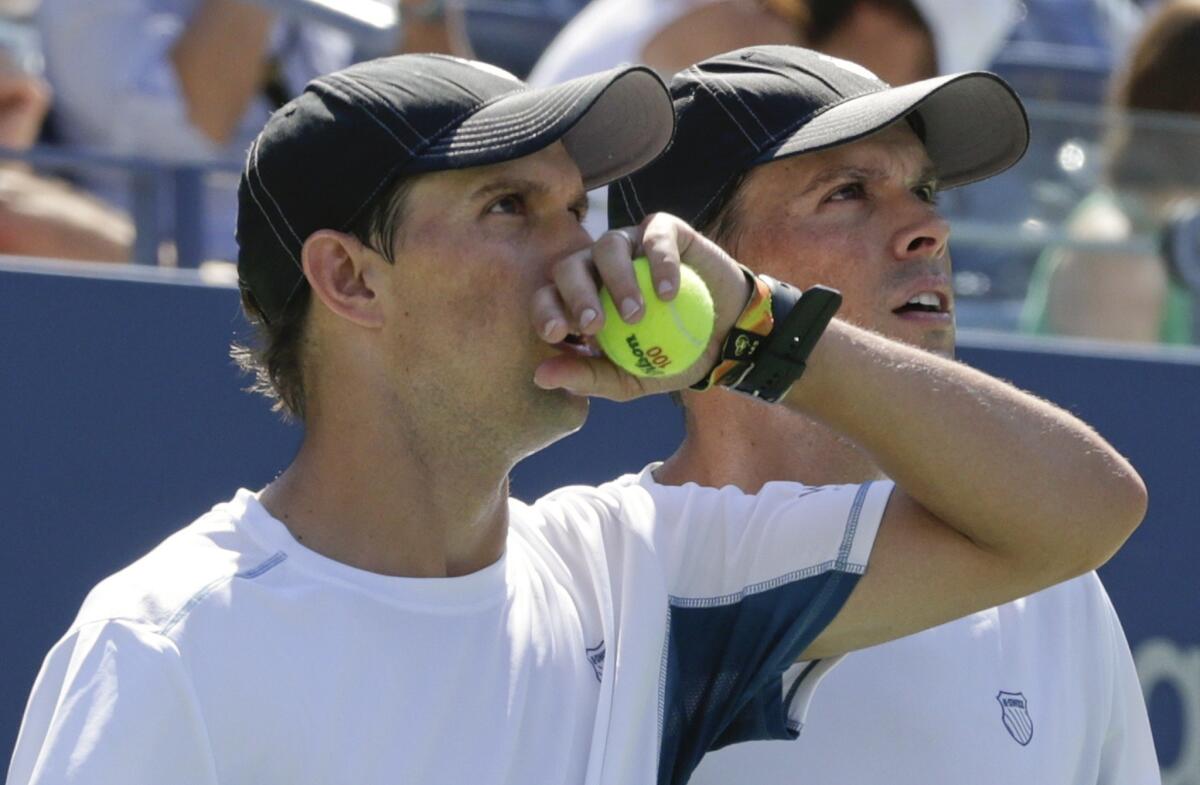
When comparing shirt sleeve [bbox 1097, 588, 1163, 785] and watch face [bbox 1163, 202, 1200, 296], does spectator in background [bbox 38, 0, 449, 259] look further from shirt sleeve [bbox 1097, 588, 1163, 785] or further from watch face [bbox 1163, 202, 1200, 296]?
shirt sleeve [bbox 1097, 588, 1163, 785]

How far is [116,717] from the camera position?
181 centimetres

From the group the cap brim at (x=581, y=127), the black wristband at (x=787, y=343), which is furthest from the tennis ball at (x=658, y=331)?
the cap brim at (x=581, y=127)

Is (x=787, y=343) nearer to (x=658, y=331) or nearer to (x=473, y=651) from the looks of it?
(x=658, y=331)

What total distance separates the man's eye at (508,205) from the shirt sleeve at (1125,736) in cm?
98

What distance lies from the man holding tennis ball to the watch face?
7.89ft

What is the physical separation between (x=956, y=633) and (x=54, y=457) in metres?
1.73

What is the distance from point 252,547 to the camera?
2053 millimetres

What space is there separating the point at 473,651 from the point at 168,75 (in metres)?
2.74

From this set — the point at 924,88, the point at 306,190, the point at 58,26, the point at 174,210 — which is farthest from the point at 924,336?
the point at 58,26

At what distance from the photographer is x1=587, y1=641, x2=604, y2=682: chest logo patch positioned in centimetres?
221

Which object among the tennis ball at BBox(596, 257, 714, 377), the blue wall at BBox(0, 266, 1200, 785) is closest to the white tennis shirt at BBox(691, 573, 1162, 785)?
the tennis ball at BBox(596, 257, 714, 377)

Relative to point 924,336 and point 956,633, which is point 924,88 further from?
point 956,633

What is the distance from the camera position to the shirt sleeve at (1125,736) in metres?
2.52

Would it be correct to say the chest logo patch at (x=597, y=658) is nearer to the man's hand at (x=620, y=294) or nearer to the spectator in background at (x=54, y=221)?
the man's hand at (x=620, y=294)
